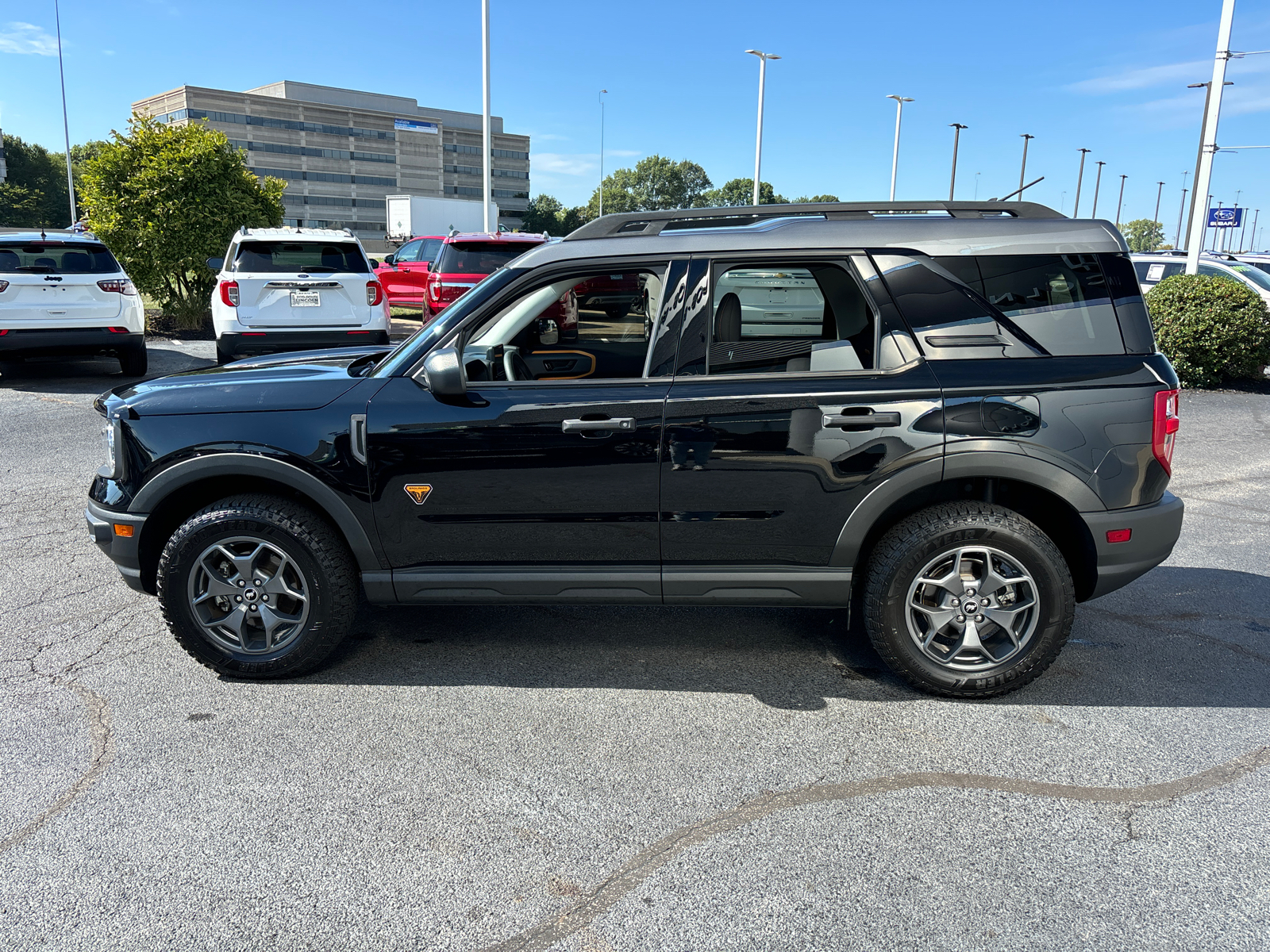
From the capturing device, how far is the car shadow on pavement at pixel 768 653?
12.8 feet

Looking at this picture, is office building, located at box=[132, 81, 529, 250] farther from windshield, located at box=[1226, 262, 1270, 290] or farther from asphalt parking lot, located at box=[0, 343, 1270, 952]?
asphalt parking lot, located at box=[0, 343, 1270, 952]

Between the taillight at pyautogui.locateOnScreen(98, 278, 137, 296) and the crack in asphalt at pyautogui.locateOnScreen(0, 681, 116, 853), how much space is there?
8930mm

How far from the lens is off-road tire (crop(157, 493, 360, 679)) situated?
3746 mm

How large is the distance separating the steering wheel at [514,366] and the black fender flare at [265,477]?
851 millimetres

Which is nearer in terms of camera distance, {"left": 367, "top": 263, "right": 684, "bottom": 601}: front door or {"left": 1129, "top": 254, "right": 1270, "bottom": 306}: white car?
{"left": 367, "top": 263, "right": 684, "bottom": 601}: front door

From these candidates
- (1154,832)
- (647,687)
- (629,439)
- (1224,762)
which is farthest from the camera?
(647,687)

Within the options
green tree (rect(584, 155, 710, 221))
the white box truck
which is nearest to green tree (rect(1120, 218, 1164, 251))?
green tree (rect(584, 155, 710, 221))

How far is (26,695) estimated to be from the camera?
3.73 meters

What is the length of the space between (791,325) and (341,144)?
121 m

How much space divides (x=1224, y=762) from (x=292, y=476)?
3565mm

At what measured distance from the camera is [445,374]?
352 centimetres

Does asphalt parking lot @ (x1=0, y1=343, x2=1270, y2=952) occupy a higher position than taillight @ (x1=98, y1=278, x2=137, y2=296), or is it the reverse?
taillight @ (x1=98, y1=278, x2=137, y2=296)

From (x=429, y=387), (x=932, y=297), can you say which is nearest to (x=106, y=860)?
(x=429, y=387)

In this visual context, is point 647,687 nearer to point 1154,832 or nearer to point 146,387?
point 1154,832
